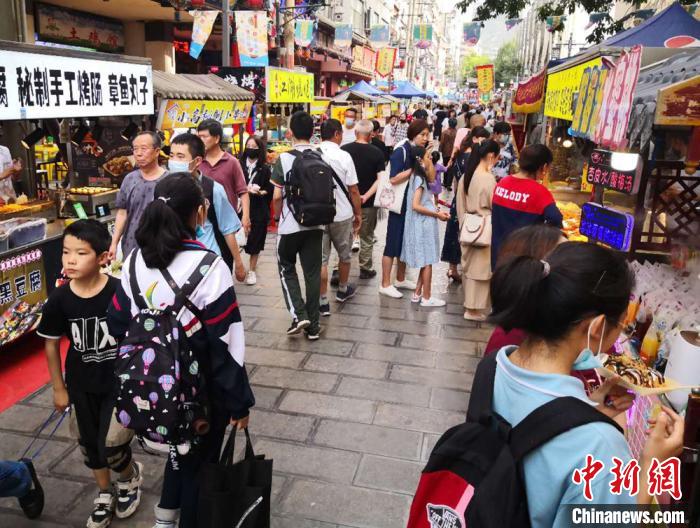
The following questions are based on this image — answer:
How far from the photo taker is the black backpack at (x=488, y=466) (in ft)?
4.34

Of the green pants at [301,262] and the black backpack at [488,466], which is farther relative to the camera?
the green pants at [301,262]

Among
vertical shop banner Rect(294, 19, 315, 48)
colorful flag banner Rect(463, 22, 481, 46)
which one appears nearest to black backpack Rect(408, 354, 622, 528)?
vertical shop banner Rect(294, 19, 315, 48)

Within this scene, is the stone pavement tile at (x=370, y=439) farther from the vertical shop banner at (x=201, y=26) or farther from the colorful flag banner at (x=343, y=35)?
the colorful flag banner at (x=343, y=35)

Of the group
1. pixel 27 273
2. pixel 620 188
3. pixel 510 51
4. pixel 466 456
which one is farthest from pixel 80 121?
pixel 510 51

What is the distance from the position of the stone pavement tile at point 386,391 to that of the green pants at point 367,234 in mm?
3096

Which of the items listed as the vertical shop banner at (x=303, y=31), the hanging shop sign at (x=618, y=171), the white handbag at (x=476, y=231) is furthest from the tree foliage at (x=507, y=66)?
the hanging shop sign at (x=618, y=171)

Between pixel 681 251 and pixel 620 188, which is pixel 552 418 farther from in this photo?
pixel 681 251

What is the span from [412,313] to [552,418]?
5048 millimetres

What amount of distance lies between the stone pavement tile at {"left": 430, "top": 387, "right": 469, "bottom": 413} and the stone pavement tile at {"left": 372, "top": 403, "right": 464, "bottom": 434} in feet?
0.26

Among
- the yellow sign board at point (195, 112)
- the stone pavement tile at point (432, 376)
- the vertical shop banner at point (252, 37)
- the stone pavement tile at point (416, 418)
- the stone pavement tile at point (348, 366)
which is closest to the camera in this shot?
the stone pavement tile at point (416, 418)

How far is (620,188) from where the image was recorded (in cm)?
371

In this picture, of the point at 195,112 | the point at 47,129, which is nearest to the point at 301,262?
the point at 47,129

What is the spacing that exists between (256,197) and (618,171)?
4900 millimetres

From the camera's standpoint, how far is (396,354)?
5.33m
